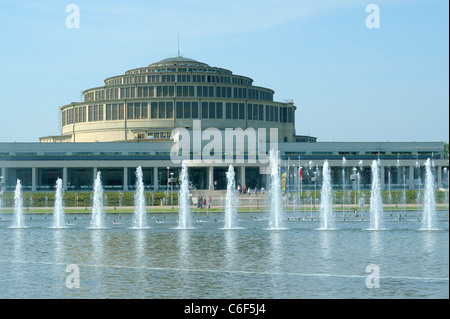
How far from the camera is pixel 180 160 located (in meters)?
101

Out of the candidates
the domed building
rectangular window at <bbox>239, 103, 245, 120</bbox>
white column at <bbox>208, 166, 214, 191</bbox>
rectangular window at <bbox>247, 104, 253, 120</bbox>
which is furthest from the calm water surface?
rectangular window at <bbox>247, 104, 253, 120</bbox>

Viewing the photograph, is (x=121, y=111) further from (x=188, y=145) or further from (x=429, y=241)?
(x=429, y=241)

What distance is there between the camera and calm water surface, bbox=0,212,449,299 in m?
22.2

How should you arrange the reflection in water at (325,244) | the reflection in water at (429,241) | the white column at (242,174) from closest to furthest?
the reflection in water at (325,244), the reflection in water at (429,241), the white column at (242,174)

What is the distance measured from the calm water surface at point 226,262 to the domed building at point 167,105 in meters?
70.1

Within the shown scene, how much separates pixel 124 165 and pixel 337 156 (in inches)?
1301

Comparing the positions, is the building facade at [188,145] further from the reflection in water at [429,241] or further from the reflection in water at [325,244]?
the reflection in water at [429,241]

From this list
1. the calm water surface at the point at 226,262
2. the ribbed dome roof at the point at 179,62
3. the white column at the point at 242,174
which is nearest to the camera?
the calm water surface at the point at 226,262

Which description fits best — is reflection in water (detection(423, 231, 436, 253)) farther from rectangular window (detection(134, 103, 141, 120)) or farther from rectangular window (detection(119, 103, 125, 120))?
rectangular window (detection(119, 103, 125, 120))

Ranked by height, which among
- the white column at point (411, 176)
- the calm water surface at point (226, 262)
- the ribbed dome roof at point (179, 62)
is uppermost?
the ribbed dome roof at point (179, 62)

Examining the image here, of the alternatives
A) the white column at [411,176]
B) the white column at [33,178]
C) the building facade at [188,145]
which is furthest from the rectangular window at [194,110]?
the white column at [411,176]

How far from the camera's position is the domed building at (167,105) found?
375 feet

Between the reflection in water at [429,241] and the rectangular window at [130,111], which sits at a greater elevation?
the rectangular window at [130,111]
